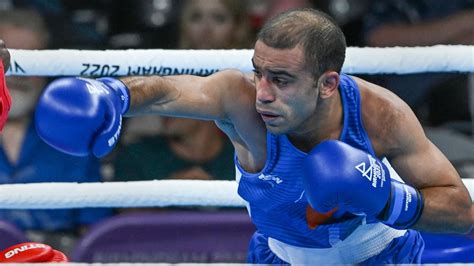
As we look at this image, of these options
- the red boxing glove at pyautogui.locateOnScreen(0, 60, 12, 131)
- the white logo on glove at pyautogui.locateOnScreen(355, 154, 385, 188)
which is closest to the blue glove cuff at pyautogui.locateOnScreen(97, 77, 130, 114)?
the red boxing glove at pyautogui.locateOnScreen(0, 60, 12, 131)

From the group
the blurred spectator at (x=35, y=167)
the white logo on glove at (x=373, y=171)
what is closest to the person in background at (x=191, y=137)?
the blurred spectator at (x=35, y=167)

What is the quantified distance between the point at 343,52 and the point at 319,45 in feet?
0.26

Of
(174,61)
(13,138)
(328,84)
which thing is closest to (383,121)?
(328,84)

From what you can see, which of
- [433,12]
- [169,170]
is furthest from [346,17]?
[169,170]

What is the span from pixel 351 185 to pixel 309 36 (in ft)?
1.08

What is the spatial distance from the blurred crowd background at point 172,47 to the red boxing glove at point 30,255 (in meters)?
0.66

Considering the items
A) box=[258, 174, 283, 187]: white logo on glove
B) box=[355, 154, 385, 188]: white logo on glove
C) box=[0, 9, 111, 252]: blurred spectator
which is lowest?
box=[0, 9, 111, 252]: blurred spectator

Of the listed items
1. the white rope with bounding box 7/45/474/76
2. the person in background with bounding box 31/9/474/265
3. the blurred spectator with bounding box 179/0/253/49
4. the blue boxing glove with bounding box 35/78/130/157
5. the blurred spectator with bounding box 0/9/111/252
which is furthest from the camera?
the blurred spectator with bounding box 179/0/253/49

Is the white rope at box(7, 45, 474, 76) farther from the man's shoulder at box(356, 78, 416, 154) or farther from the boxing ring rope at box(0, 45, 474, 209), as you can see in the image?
the man's shoulder at box(356, 78, 416, 154)

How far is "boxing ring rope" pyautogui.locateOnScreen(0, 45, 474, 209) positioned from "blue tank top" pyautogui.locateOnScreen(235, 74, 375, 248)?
442 mm

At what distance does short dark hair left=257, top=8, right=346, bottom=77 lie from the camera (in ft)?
6.34

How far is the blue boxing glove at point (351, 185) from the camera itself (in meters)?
1.79

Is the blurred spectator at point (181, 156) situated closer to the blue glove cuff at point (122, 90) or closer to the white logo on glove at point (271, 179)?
the white logo on glove at point (271, 179)

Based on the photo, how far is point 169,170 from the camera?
9.73ft
